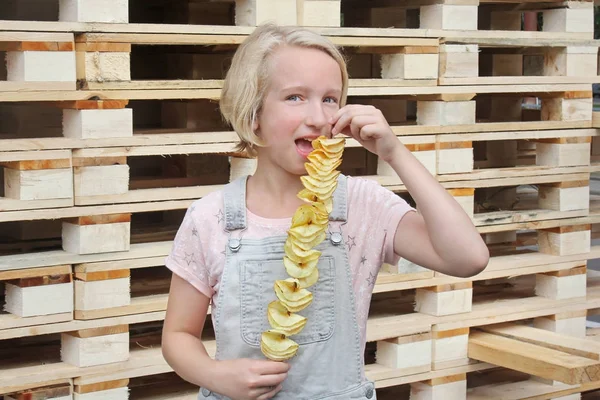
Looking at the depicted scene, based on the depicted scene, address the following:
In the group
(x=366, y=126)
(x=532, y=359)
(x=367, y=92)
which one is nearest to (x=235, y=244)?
(x=366, y=126)

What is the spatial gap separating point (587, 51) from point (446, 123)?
2.72 ft

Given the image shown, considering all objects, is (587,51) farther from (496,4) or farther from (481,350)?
(481,350)

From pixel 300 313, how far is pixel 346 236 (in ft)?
0.78

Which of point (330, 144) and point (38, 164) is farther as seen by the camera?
point (38, 164)

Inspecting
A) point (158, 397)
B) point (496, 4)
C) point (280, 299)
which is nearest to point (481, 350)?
point (158, 397)

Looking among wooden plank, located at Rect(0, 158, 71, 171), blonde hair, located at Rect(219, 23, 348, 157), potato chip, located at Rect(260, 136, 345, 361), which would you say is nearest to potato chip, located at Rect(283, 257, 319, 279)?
potato chip, located at Rect(260, 136, 345, 361)

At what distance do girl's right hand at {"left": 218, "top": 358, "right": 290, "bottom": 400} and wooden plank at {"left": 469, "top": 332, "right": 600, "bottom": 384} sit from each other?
2044mm

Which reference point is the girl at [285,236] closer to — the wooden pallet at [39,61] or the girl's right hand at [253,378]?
the girl's right hand at [253,378]

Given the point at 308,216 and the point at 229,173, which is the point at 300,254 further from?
the point at 229,173

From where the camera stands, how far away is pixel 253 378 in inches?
90.2

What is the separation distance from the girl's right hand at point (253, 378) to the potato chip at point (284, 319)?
0.25 feet

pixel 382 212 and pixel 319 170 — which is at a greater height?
pixel 319 170

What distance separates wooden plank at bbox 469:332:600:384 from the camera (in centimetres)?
407

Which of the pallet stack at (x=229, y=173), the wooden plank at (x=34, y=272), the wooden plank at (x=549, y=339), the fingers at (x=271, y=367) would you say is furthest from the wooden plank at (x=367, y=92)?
the fingers at (x=271, y=367)
